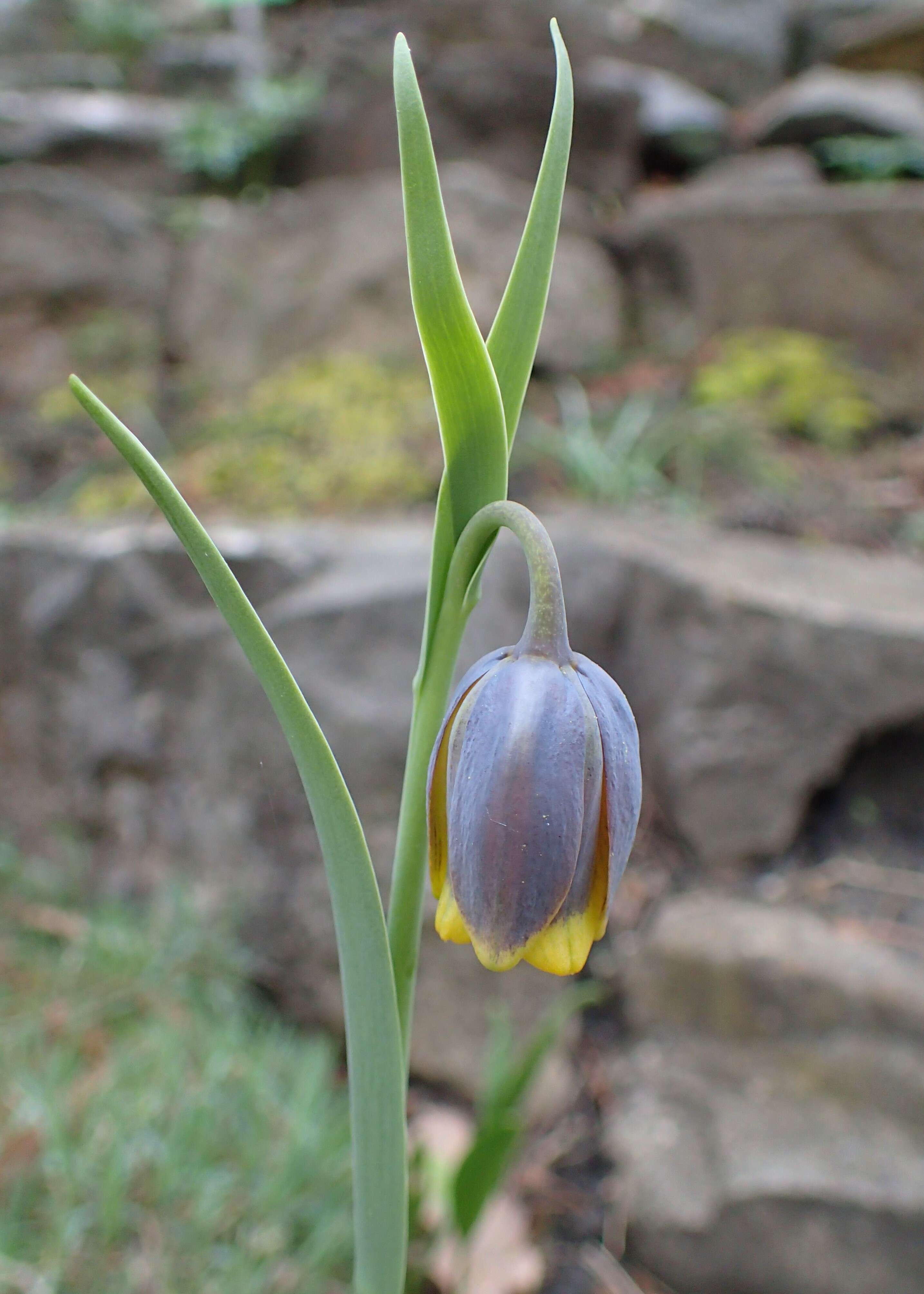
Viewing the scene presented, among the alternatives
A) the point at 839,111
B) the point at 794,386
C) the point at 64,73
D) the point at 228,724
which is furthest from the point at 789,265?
the point at 64,73

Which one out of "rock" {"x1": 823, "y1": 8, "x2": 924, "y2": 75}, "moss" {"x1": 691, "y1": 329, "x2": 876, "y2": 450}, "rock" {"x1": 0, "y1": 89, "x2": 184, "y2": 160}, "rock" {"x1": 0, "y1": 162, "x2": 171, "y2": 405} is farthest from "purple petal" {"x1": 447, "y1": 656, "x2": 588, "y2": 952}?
"rock" {"x1": 823, "y1": 8, "x2": 924, "y2": 75}

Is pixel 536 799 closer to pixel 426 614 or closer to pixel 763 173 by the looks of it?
pixel 426 614

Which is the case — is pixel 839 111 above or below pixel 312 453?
above

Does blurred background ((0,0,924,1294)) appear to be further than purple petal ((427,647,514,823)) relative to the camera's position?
Yes

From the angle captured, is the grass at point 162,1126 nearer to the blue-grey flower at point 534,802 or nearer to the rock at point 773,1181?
the rock at point 773,1181

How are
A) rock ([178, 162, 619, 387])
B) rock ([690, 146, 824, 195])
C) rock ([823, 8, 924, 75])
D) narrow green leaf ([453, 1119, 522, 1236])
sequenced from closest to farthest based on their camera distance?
narrow green leaf ([453, 1119, 522, 1236]) < rock ([178, 162, 619, 387]) < rock ([690, 146, 824, 195]) < rock ([823, 8, 924, 75])

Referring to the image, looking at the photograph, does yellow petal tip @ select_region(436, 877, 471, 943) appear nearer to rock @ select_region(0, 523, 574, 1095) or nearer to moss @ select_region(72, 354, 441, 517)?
rock @ select_region(0, 523, 574, 1095)
